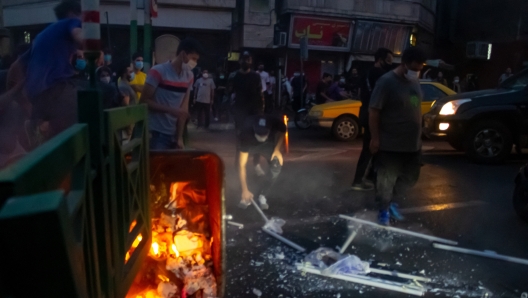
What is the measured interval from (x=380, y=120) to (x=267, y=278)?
2147 millimetres

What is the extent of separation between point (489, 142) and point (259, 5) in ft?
51.5

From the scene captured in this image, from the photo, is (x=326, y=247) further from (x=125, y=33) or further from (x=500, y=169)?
(x=125, y=33)

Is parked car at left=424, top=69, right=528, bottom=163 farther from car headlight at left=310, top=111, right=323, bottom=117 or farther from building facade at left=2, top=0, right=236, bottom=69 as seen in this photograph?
building facade at left=2, top=0, right=236, bottom=69

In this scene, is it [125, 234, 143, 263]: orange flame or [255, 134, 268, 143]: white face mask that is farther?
[255, 134, 268, 143]: white face mask

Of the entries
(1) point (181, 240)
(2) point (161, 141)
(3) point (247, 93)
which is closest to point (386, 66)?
(3) point (247, 93)

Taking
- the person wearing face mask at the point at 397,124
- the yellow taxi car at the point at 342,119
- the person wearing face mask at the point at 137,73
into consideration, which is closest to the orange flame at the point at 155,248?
the person wearing face mask at the point at 397,124

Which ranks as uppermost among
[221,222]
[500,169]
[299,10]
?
[299,10]

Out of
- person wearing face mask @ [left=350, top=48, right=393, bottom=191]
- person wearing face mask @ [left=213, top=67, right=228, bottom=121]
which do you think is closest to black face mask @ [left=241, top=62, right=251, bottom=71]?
person wearing face mask @ [left=350, top=48, right=393, bottom=191]

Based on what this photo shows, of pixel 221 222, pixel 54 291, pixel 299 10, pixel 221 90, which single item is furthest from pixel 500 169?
pixel 299 10

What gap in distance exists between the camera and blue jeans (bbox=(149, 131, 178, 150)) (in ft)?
17.0

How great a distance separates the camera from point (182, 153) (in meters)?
3.44

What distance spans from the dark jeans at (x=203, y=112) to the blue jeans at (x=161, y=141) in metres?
10.7

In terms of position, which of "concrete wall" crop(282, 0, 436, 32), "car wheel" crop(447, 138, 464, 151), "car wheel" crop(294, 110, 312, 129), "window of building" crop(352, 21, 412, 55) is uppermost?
"concrete wall" crop(282, 0, 436, 32)

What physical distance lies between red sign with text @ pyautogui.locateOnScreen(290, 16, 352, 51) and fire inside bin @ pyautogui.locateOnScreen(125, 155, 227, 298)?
20.3 metres
